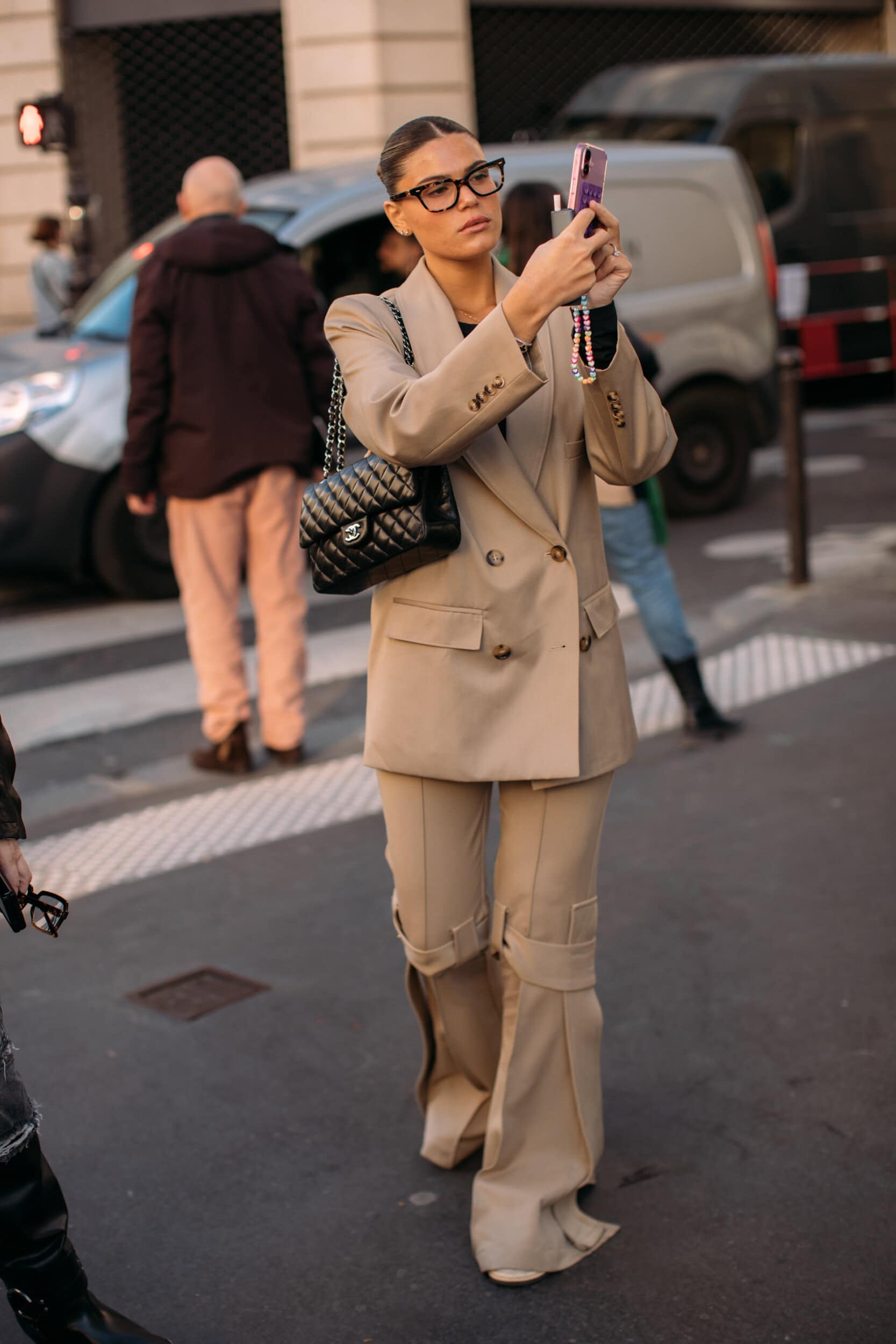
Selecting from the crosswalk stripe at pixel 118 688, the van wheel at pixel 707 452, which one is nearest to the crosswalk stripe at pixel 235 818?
the crosswalk stripe at pixel 118 688

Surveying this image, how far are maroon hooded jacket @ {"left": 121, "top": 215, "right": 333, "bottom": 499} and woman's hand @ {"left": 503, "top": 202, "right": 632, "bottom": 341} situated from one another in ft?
10.8

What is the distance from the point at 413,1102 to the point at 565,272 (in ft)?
6.09

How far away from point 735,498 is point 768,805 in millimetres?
5816

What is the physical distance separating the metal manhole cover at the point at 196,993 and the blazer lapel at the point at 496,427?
177cm

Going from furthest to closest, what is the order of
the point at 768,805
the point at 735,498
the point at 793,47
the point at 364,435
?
the point at 793,47
the point at 735,498
the point at 768,805
the point at 364,435

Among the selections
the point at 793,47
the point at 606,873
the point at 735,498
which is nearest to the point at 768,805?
the point at 606,873

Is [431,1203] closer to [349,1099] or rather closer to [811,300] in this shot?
[349,1099]

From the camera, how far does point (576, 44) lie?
60.7 ft

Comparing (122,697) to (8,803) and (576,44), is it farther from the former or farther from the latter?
(576,44)

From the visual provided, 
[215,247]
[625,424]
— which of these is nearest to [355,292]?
[215,247]

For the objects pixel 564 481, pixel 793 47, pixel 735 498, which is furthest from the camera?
pixel 793 47

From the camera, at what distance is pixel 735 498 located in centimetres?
1067

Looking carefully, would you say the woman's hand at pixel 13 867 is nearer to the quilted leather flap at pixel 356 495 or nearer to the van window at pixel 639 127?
the quilted leather flap at pixel 356 495

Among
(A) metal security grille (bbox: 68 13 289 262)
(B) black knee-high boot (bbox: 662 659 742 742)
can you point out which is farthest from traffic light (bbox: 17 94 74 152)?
(A) metal security grille (bbox: 68 13 289 262)
